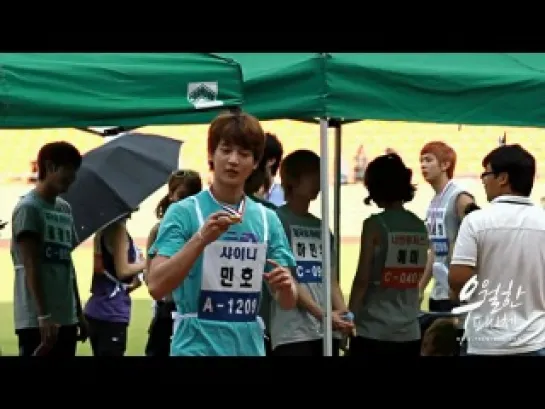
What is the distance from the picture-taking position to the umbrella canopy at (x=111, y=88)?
615 cm

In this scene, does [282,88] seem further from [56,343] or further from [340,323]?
[56,343]

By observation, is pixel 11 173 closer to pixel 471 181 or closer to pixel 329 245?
pixel 471 181

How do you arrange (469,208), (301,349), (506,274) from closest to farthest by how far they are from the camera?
(506,274)
(301,349)
(469,208)

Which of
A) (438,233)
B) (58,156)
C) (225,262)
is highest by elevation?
(58,156)

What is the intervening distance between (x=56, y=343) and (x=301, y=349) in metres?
1.29

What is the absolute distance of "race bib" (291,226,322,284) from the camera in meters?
7.28

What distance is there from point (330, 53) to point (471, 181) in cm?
2346

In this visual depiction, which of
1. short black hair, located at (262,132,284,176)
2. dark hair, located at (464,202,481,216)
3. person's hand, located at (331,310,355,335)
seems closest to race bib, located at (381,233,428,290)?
person's hand, located at (331,310,355,335)

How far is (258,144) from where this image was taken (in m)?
5.70

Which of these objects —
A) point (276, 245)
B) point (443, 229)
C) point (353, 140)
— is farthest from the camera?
point (353, 140)

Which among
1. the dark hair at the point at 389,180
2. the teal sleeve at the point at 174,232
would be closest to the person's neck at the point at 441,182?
the dark hair at the point at 389,180

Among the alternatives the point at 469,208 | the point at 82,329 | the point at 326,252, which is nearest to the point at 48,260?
the point at 82,329

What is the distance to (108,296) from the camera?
→ 8.84 meters

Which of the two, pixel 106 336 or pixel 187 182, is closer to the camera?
pixel 187 182
